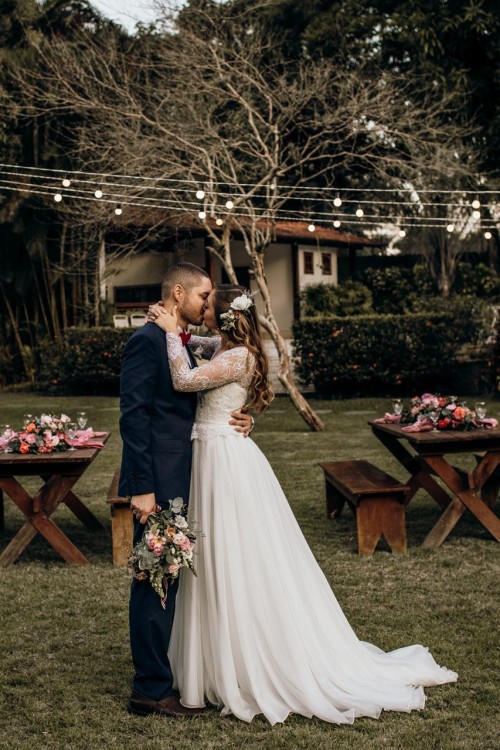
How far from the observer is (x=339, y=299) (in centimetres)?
2664

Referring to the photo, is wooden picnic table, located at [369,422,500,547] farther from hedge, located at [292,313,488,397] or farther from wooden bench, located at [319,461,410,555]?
hedge, located at [292,313,488,397]

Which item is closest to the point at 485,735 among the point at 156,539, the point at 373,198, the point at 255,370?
the point at 156,539

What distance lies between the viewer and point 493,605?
5.54 m

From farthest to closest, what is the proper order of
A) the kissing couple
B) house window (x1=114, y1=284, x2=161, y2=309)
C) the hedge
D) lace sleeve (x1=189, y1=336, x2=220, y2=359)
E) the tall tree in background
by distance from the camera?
house window (x1=114, y1=284, x2=161, y2=309)
the tall tree in background
the hedge
lace sleeve (x1=189, y1=336, x2=220, y2=359)
the kissing couple

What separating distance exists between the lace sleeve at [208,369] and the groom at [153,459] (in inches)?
1.6

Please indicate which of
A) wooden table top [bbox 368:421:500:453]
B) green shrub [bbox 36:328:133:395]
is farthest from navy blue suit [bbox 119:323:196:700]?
green shrub [bbox 36:328:133:395]

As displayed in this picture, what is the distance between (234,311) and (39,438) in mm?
3019

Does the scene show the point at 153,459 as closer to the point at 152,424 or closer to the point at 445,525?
the point at 152,424

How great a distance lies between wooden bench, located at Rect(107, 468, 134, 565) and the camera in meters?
6.54

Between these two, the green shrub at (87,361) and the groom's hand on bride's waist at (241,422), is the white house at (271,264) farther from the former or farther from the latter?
the groom's hand on bride's waist at (241,422)

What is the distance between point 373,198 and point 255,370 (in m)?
20.8

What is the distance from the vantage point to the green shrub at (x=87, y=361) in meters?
21.5

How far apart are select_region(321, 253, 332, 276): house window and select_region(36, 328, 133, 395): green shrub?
11.2 metres

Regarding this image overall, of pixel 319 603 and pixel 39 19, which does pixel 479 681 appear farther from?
pixel 39 19
